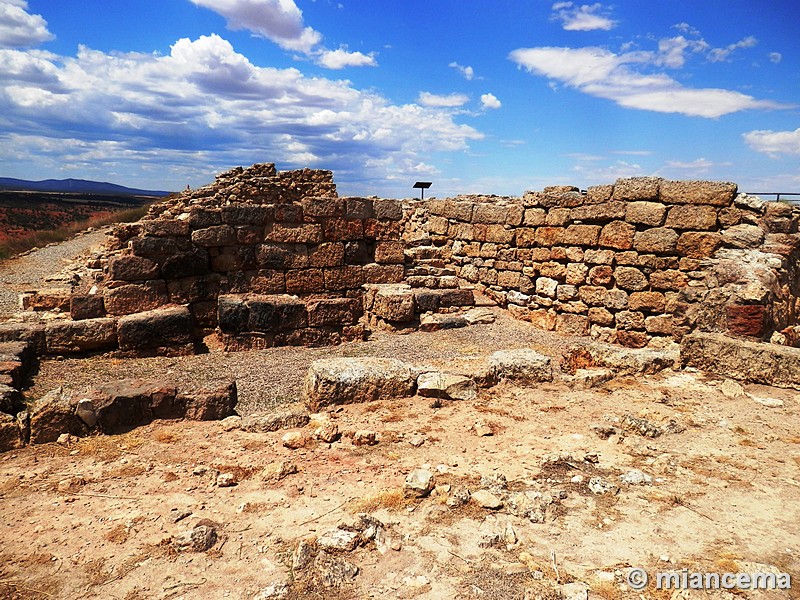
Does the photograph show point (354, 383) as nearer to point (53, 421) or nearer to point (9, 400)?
point (53, 421)

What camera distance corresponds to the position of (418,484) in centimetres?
388

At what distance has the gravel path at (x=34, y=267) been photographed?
40.0 ft

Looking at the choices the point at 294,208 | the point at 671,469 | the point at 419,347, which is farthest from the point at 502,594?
the point at 294,208

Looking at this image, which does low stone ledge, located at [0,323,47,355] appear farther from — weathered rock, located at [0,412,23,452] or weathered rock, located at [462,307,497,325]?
weathered rock, located at [462,307,497,325]

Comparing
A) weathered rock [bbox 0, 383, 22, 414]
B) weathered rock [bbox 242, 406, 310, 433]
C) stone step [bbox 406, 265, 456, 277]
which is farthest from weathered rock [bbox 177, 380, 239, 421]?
stone step [bbox 406, 265, 456, 277]

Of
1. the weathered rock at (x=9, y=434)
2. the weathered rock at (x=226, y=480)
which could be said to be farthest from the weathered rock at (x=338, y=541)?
the weathered rock at (x=9, y=434)

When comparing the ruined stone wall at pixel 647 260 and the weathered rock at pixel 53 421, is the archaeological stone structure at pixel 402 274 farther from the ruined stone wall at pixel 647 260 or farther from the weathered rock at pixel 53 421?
the weathered rock at pixel 53 421

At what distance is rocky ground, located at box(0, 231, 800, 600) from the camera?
3.02 m

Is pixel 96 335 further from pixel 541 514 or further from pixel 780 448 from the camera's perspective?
pixel 780 448

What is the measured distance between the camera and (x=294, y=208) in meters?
10.3

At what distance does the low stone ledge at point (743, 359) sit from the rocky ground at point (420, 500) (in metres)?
0.21

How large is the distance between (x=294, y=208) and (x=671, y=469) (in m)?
8.19

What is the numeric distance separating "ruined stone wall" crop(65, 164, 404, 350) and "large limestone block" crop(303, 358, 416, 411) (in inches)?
153

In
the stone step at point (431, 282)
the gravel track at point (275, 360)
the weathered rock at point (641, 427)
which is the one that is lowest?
the gravel track at point (275, 360)
